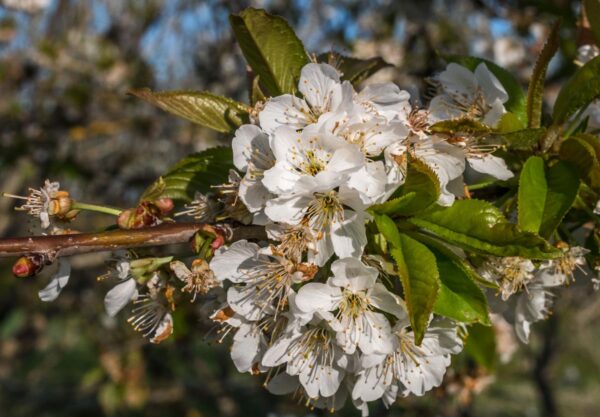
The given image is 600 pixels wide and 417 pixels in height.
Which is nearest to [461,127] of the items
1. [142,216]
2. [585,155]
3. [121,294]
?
[585,155]

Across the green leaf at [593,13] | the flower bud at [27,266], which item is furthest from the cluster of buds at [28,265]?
the green leaf at [593,13]

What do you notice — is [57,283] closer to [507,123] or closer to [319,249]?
[319,249]

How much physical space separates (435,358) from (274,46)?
646mm

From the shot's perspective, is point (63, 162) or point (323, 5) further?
point (323, 5)

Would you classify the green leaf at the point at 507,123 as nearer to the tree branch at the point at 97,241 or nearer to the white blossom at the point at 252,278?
the white blossom at the point at 252,278


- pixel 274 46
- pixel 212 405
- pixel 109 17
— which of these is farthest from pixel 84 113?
pixel 274 46

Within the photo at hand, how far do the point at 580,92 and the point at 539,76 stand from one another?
0.08 metres

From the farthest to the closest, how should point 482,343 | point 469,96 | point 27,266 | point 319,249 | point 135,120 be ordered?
point 135,120, point 482,343, point 469,96, point 319,249, point 27,266

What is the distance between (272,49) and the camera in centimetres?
118

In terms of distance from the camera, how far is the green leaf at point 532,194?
41.3 inches

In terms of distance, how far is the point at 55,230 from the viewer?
3.56ft

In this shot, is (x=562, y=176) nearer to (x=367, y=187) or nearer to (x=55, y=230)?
(x=367, y=187)

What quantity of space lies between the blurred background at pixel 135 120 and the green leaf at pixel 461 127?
1.91m

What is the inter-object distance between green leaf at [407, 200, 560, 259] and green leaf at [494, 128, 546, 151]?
14 centimetres
